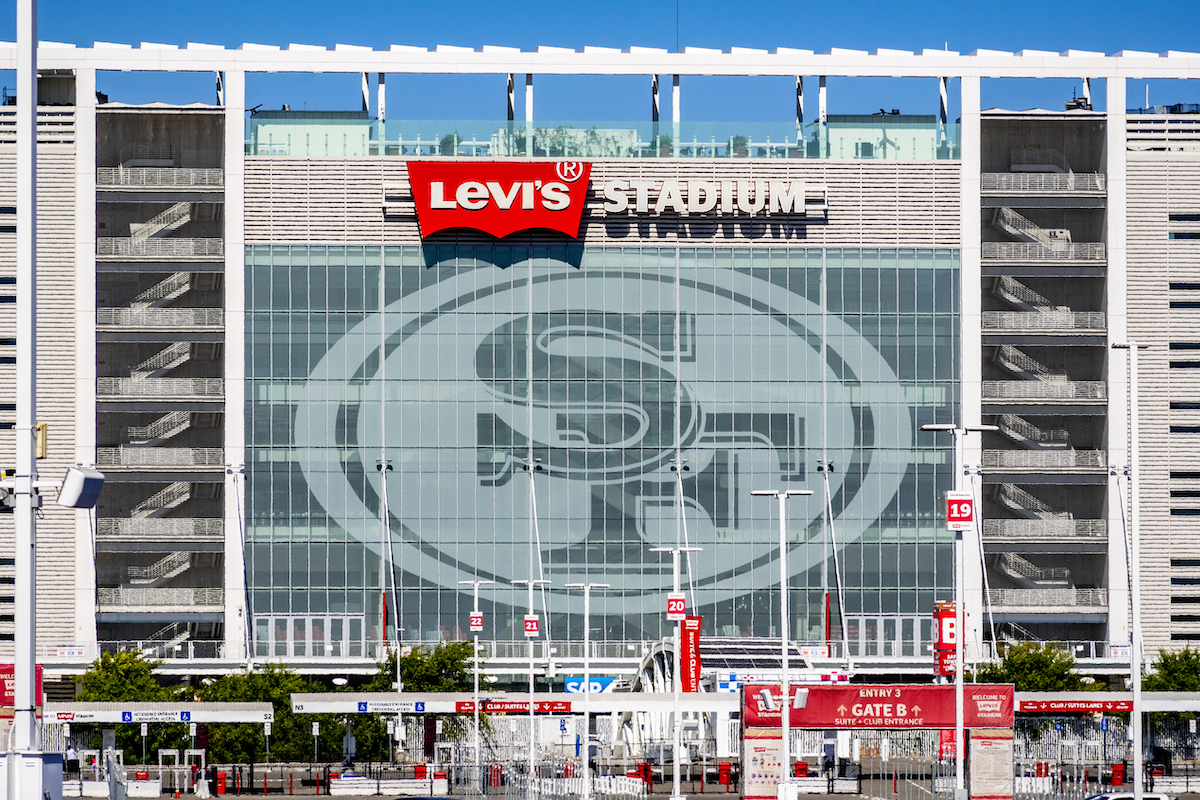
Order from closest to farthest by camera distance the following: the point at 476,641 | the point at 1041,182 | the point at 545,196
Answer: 1. the point at 476,641
2. the point at 545,196
3. the point at 1041,182

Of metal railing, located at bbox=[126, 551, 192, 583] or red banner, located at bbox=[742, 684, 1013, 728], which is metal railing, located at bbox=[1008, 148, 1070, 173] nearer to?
metal railing, located at bbox=[126, 551, 192, 583]

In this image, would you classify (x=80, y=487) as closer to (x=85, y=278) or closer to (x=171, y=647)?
(x=171, y=647)

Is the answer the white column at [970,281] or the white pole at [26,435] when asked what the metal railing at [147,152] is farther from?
the white pole at [26,435]

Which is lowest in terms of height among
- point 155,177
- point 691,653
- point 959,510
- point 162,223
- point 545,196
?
point 691,653

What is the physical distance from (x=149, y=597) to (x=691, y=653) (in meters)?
36.9

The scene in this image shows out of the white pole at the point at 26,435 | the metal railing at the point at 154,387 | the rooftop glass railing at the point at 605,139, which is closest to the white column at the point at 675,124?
the rooftop glass railing at the point at 605,139

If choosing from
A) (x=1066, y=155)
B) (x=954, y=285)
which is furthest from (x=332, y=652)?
(x=1066, y=155)

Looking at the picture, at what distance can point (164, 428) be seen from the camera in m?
112

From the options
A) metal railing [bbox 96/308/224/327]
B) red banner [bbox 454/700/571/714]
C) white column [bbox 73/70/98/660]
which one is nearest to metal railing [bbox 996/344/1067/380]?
red banner [bbox 454/700/571/714]

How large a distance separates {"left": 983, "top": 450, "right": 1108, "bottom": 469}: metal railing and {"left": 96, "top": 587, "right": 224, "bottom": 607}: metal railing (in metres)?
46.7

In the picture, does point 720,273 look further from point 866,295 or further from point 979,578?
point 979,578

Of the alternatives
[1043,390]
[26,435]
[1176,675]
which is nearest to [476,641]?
[1176,675]

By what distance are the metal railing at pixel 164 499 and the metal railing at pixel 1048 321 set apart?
48526mm

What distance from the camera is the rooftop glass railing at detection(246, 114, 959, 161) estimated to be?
111 meters
